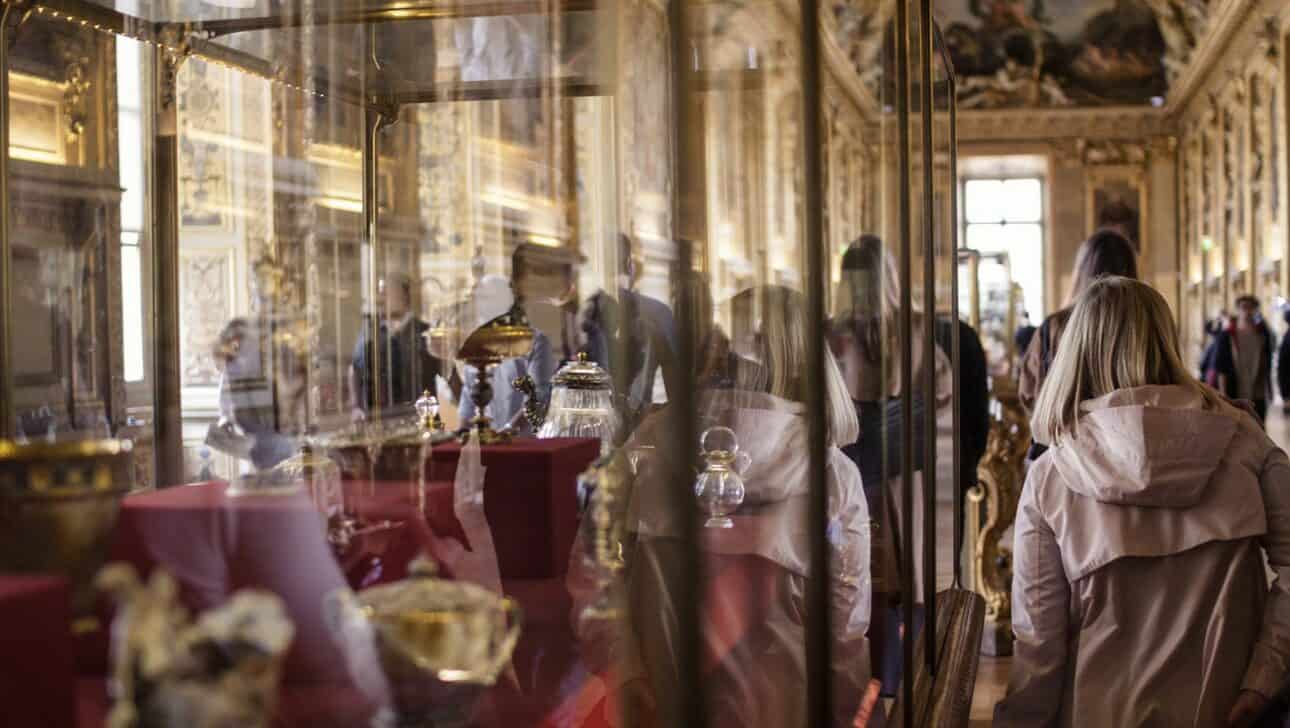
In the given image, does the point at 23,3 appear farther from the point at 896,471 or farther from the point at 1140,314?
the point at 1140,314

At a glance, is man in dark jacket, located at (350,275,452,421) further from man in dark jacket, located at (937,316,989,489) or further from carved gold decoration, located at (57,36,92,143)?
man in dark jacket, located at (937,316,989,489)

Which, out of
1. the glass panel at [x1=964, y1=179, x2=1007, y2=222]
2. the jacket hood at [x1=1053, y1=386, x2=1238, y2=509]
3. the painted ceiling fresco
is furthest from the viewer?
the glass panel at [x1=964, y1=179, x2=1007, y2=222]

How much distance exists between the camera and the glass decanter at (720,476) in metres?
1.27

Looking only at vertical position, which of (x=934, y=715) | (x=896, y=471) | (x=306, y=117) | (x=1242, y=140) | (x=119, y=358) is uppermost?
(x=1242, y=140)

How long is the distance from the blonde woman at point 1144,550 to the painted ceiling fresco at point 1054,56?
1059 inches

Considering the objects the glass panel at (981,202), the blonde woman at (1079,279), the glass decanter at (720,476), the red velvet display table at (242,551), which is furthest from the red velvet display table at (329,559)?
the glass panel at (981,202)

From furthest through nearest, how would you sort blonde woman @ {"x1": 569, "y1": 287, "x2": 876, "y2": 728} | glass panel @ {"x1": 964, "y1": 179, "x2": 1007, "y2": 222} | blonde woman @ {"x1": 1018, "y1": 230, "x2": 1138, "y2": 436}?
glass panel @ {"x1": 964, "y1": 179, "x2": 1007, "y2": 222}, blonde woman @ {"x1": 1018, "y1": 230, "x2": 1138, "y2": 436}, blonde woman @ {"x1": 569, "y1": 287, "x2": 876, "y2": 728}

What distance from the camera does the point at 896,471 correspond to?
108 inches

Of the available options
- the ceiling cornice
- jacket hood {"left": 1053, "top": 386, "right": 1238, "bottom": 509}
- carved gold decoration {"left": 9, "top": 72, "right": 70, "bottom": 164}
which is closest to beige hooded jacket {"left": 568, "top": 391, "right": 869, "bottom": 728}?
carved gold decoration {"left": 9, "top": 72, "right": 70, "bottom": 164}

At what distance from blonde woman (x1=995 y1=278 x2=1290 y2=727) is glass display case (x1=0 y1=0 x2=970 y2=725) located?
1.85 metres

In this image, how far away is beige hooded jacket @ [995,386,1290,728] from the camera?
10.9 ft

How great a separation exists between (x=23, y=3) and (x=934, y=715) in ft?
7.22

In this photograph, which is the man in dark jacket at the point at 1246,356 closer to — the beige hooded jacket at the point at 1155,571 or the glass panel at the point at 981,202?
the beige hooded jacket at the point at 1155,571

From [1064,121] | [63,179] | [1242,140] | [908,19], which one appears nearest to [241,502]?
[63,179]
